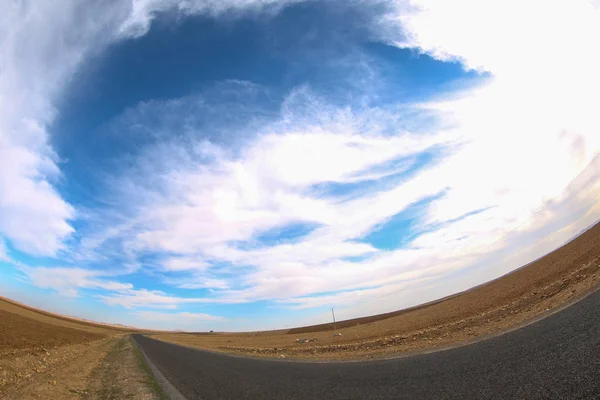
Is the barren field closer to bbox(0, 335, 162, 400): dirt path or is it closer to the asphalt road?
the asphalt road

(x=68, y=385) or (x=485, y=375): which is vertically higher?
(x=485, y=375)

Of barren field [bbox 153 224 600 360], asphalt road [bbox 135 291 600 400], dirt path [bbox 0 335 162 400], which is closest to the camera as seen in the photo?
asphalt road [bbox 135 291 600 400]

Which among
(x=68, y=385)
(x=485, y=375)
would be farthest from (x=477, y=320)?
(x=68, y=385)

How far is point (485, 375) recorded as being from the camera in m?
6.50

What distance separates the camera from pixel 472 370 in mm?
7105

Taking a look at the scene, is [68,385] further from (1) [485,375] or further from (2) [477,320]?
(2) [477,320]

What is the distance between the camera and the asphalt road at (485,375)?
521cm

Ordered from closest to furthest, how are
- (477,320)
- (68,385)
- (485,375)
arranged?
(485,375) → (68,385) → (477,320)

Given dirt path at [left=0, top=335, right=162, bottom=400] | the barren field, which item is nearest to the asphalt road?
dirt path at [left=0, top=335, right=162, bottom=400]

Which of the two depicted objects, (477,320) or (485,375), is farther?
(477,320)

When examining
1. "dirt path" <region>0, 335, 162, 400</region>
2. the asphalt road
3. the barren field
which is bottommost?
the barren field

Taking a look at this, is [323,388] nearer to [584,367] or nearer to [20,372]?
[584,367]

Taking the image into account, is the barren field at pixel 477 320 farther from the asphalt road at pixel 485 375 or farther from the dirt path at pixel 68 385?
the dirt path at pixel 68 385

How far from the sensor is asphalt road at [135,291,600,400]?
5.21 meters
